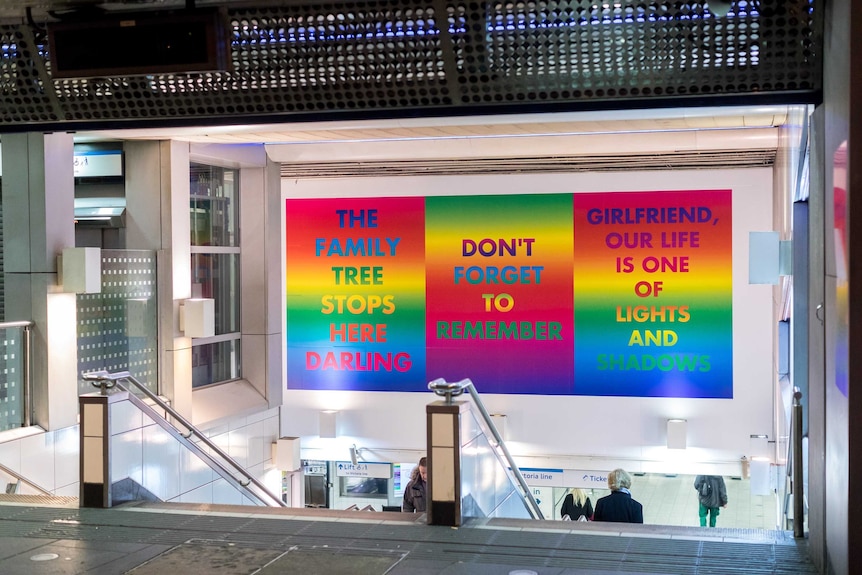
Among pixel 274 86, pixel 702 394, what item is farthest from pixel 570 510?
pixel 274 86

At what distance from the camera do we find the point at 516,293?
35.4 ft

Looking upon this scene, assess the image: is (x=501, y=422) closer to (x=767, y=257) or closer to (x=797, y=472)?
(x=767, y=257)

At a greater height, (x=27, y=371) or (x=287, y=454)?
(x=27, y=371)

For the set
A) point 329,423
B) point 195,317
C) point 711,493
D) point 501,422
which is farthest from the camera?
point 329,423

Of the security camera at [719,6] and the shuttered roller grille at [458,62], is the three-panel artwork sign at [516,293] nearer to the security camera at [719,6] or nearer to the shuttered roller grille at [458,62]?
the shuttered roller grille at [458,62]

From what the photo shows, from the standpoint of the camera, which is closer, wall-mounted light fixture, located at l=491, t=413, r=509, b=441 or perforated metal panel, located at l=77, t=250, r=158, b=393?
perforated metal panel, located at l=77, t=250, r=158, b=393

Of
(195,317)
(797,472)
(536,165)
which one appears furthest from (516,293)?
(797,472)

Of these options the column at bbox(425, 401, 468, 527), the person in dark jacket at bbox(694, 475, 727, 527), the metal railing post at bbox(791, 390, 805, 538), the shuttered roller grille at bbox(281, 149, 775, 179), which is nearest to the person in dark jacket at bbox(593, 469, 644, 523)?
the column at bbox(425, 401, 468, 527)

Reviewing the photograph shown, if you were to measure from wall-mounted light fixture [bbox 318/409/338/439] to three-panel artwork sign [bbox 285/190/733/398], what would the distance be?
0.34 m

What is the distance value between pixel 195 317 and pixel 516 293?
3.52 metres

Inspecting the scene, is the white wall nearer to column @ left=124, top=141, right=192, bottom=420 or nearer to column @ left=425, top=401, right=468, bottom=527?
column @ left=124, top=141, right=192, bottom=420

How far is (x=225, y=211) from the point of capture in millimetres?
10828

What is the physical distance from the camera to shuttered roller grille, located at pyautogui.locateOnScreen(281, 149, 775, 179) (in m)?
9.98

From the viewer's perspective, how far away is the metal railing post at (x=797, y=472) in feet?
14.9
